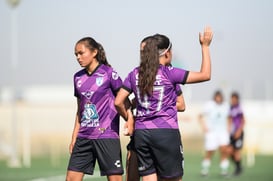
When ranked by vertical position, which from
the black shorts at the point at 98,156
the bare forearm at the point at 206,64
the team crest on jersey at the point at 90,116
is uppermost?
the bare forearm at the point at 206,64

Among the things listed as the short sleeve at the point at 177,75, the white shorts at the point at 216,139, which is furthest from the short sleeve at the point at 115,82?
the white shorts at the point at 216,139

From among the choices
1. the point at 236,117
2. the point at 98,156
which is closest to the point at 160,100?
the point at 98,156

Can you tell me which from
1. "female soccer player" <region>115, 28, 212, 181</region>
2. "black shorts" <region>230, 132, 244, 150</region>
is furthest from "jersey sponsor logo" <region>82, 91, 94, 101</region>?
"black shorts" <region>230, 132, 244, 150</region>

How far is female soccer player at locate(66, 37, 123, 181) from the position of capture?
10.2 meters

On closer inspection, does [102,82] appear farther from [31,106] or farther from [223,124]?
[31,106]

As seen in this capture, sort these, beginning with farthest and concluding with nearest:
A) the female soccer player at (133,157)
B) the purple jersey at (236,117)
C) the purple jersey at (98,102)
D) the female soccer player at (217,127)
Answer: the purple jersey at (236,117)
the female soccer player at (217,127)
the purple jersey at (98,102)
the female soccer player at (133,157)

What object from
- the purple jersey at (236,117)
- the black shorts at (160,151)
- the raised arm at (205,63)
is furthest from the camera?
the purple jersey at (236,117)

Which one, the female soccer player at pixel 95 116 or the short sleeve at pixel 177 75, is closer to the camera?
the short sleeve at pixel 177 75

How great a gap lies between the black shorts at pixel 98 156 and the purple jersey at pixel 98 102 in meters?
0.08

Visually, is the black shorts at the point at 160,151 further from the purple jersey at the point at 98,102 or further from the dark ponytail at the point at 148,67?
the purple jersey at the point at 98,102

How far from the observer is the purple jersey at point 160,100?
936cm

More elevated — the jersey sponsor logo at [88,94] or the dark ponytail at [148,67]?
the dark ponytail at [148,67]

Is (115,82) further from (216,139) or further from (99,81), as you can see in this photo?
(216,139)

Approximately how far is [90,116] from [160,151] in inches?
44.1
